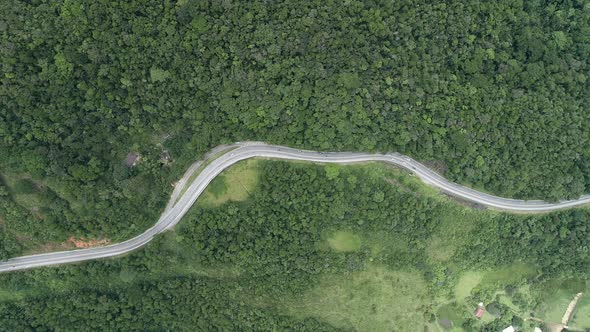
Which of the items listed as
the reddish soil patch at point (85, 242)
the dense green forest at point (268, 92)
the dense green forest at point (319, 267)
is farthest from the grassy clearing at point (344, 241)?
the reddish soil patch at point (85, 242)

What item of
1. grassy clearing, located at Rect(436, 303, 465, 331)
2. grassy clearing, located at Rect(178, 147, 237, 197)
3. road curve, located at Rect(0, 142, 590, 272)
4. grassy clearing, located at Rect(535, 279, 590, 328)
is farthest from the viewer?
grassy clearing, located at Rect(535, 279, 590, 328)

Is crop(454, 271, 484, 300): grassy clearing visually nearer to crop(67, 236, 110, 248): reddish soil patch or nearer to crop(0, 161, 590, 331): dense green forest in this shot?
crop(0, 161, 590, 331): dense green forest

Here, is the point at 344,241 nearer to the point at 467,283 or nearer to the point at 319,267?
the point at 319,267

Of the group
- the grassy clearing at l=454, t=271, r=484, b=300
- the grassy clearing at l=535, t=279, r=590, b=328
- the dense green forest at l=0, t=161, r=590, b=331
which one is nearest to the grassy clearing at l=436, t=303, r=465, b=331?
the dense green forest at l=0, t=161, r=590, b=331

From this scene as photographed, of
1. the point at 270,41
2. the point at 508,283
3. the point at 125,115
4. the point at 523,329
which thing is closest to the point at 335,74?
the point at 270,41

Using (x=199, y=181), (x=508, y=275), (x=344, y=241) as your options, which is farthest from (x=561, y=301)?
(x=199, y=181)

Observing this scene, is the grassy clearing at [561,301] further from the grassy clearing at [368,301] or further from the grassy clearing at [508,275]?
the grassy clearing at [368,301]
